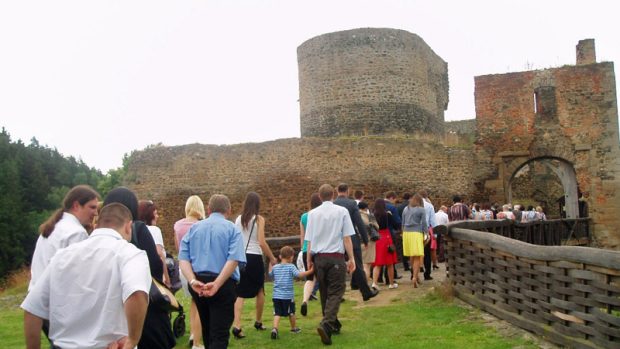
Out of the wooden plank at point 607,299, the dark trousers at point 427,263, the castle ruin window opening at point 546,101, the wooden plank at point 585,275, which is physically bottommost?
the dark trousers at point 427,263

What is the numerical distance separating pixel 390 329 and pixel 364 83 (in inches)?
757

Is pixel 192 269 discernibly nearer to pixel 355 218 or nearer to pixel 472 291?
pixel 355 218

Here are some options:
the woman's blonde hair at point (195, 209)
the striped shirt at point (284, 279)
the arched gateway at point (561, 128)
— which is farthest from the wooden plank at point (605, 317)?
the arched gateway at point (561, 128)

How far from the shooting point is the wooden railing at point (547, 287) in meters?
5.56

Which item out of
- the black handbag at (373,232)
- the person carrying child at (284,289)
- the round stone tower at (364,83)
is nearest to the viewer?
the person carrying child at (284,289)

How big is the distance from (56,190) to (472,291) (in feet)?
155

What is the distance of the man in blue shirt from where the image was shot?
18.9 ft

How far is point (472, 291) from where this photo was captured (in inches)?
359

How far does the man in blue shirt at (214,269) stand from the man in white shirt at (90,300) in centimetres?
212

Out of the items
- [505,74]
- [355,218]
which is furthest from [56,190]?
[355,218]

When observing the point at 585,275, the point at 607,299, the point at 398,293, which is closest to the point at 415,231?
the point at 398,293

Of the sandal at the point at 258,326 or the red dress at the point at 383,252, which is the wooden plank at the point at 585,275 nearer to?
the sandal at the point at 258,326

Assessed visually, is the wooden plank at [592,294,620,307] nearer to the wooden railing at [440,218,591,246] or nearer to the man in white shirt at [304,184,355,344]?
the man in white shirt at [304,184,355,344]

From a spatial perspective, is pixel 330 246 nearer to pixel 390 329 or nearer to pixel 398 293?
pixel 390 329
